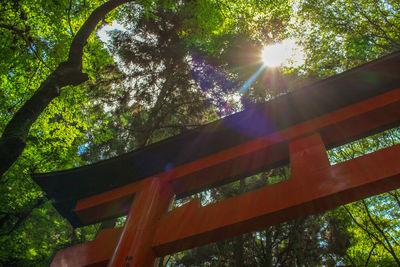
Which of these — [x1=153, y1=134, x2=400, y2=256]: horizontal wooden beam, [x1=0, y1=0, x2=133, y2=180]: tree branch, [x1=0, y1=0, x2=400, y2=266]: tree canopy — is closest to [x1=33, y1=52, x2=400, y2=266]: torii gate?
[x1=153, y1=134, x2=400, y2=256]: horizontal wooden beam

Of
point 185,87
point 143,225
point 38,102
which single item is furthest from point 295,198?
point 185,87

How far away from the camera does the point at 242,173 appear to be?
2.99m

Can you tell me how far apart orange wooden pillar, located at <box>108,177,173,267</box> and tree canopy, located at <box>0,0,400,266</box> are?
436 cm

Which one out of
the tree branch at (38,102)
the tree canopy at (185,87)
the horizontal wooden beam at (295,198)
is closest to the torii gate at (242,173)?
the horizontal wooden beam at (295,198)

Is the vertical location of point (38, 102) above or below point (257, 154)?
above

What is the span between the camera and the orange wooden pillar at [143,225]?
233 cm

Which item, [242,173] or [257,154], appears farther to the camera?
[242,173]

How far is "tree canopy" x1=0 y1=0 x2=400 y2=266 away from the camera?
21.7 ft

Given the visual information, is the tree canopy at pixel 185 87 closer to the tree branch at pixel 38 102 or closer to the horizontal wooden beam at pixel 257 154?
the tree branch at pixel 38 102

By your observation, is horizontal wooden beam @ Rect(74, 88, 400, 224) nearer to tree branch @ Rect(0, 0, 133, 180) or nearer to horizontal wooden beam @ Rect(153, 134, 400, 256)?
horizontal wooden beam @ Rect(153, 134, 400, 256)

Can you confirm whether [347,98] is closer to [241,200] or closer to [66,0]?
[241,200]

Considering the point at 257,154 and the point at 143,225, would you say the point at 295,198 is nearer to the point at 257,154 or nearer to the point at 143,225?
the point at 257,154

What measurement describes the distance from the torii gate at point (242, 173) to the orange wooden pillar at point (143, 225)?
1 cm

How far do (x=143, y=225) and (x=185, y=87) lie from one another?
709 cm
